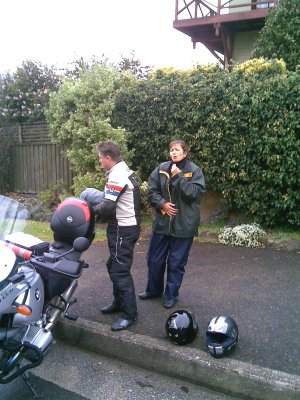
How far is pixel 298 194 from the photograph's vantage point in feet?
20.5

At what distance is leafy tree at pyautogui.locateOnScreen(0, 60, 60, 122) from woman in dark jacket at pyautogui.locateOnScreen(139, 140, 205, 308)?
7985 millimetres

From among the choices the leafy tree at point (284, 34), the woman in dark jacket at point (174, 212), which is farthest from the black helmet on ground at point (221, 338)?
the leafy tree at point (284, 34)

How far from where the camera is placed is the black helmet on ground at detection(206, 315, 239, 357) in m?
3.12

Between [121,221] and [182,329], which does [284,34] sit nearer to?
[121,221]

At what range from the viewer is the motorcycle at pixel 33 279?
265 cm

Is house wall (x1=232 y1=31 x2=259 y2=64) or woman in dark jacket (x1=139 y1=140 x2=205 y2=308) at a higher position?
house wall (x1=232 y1=31 x2=259 y2=64)

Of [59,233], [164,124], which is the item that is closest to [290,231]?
[164,124]

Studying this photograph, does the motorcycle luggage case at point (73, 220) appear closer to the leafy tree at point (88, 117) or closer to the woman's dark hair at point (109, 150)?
the woman's dark hair at point (109, 150)

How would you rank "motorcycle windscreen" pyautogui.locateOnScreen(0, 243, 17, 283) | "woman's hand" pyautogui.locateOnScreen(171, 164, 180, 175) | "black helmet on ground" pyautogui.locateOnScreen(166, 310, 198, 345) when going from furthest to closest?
"woman's hand" pyautogui.locateOnScreen(171, 164, 180, 175), "black helmet on ground" pyautogui.locateOnScreen(166, 310, 198, 345), "motorcycle windscreen" pyautogui.locateOnScreen(0, 243, 17, 283)

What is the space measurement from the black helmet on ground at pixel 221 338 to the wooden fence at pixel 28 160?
25.9 feet

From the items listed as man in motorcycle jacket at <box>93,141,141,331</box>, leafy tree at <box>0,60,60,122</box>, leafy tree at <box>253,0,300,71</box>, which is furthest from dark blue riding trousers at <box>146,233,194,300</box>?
leafy tree at <box>0,60,60,122</box>

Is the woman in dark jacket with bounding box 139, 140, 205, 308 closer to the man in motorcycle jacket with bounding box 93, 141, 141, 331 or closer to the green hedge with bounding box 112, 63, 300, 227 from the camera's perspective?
the man in motorcycle jacket with bounding box 93, 141, 141, 331

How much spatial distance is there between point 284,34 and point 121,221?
664cm

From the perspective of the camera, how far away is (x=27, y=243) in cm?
315
